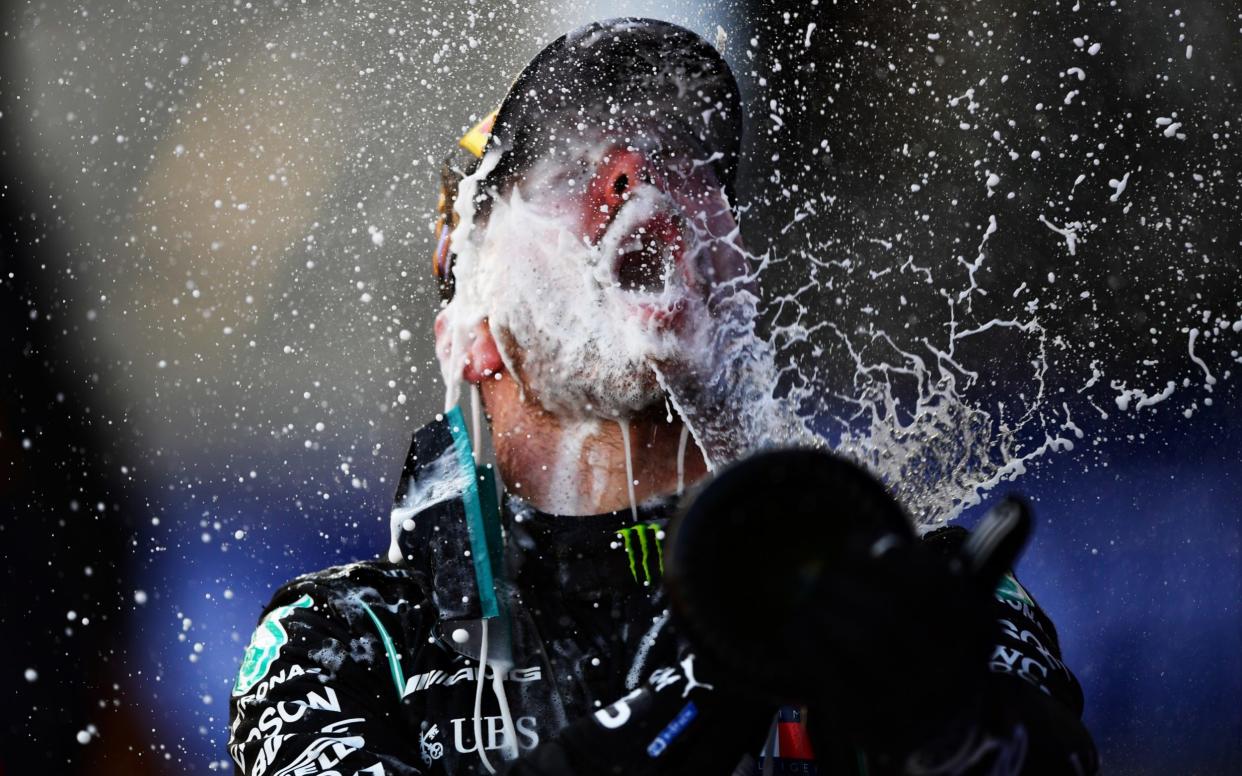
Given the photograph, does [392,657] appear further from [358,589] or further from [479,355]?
[479,355]

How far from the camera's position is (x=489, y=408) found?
177cm

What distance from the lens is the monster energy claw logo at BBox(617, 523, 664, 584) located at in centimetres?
152

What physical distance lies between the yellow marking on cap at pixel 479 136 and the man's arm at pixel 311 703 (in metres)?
0.76

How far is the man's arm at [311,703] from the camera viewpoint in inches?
54.7

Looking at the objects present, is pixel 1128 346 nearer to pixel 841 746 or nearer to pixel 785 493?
pixel 841 746

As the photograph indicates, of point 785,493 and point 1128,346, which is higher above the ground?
point 785,493

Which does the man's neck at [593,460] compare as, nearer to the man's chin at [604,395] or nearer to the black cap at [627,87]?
the man's chin at [604,395]

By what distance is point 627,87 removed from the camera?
168 cm

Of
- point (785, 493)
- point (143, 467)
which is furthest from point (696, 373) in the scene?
point (143, 467)

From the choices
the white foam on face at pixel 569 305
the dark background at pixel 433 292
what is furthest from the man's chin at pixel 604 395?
the dark background at pixel 433 292

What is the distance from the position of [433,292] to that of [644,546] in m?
0.67

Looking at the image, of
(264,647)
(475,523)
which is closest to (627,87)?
(475,523)

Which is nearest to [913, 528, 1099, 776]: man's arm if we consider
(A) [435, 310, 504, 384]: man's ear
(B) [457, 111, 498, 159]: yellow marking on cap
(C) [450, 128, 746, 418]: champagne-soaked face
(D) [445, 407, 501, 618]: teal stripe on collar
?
(C) [450, 128, 746, 418]: champagne-soaked face

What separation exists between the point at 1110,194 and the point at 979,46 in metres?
0.34
